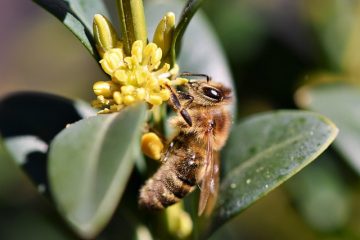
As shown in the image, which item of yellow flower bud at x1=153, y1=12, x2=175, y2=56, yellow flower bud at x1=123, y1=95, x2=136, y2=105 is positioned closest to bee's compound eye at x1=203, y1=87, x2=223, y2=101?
→ yellow flower bud at x1=153, y1=12, x2=175, y2=56

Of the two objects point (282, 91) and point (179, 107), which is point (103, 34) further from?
point (282, 91)

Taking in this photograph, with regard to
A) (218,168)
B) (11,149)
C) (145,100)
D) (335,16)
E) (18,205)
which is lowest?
(18,205)

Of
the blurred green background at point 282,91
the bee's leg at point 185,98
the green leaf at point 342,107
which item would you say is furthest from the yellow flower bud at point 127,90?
the blurred green background at point 282,91

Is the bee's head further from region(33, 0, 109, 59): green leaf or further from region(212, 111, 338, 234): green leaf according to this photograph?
region(33, 0, 109, 59): green leaf

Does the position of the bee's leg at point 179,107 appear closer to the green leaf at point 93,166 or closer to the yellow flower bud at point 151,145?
the yellow flower bud at point 151,145

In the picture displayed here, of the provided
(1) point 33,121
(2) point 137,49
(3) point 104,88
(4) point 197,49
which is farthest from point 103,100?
(4) point 197,49

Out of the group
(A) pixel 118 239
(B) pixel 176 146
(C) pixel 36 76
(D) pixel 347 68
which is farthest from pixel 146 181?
(C) pixel 36 76

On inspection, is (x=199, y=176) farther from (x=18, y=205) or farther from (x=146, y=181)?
(x=18, y=205)
